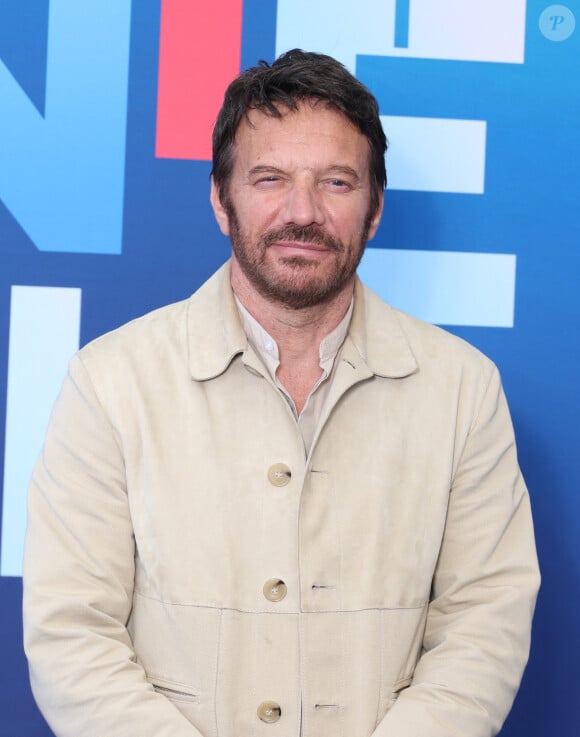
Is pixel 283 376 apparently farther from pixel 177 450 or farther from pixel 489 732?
pixel 489 732

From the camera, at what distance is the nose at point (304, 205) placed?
1.48m

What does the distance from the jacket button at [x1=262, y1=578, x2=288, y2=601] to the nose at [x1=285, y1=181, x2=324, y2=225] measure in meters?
0.50

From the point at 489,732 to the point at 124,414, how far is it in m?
0.67

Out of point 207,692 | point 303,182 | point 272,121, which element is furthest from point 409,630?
point 272,121

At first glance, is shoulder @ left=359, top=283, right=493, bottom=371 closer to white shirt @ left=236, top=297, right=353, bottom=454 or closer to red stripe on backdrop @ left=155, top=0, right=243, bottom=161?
white shirt @ left=236, top=297, right=353, bottom=454

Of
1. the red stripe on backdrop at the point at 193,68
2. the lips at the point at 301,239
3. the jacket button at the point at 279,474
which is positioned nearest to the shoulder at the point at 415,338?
the lips at the point at 301,239

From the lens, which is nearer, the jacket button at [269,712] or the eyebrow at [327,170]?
the jacket button at [269,712]

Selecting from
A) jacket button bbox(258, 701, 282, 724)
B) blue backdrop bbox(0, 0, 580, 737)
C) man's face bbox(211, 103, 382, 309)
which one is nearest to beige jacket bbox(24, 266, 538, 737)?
jacket button bbox(258, 701, 282, 724)

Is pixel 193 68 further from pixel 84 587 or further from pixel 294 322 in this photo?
pixel 84 587

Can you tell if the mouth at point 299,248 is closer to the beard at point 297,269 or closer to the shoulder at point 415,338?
the beard at point 297,269

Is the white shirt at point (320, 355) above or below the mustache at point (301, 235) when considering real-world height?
below

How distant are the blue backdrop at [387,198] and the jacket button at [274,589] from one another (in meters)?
0.65

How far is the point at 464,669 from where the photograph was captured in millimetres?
1424

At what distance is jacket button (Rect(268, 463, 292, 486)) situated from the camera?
1431mm
